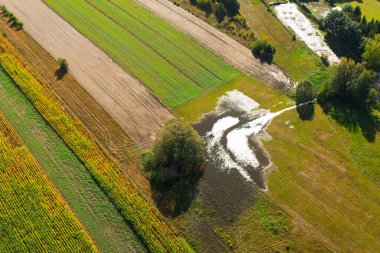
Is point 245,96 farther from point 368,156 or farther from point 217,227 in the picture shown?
point 217,227

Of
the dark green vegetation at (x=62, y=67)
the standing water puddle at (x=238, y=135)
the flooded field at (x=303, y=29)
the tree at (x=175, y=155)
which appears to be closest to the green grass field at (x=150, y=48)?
the standing water puddle at (x=238, y=135)

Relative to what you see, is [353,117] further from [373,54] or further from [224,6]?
[224,6]

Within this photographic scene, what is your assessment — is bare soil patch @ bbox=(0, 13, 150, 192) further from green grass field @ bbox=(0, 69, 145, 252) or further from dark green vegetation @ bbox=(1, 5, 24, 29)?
green grass field @ bbox=(0, 69, 145, 252)

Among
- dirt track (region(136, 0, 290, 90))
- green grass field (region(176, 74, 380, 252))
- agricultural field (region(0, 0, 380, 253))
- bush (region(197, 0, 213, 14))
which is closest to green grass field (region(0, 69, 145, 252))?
agricultural field (region(0, 0, 380, 253))

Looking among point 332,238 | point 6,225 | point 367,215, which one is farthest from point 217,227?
point 6,225

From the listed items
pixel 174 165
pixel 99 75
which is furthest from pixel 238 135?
pixel 99 75

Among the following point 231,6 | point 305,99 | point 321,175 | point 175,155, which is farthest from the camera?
point 231,6

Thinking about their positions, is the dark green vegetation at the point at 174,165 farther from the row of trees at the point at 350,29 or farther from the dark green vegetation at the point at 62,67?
the row of trees at the point at 350,29
